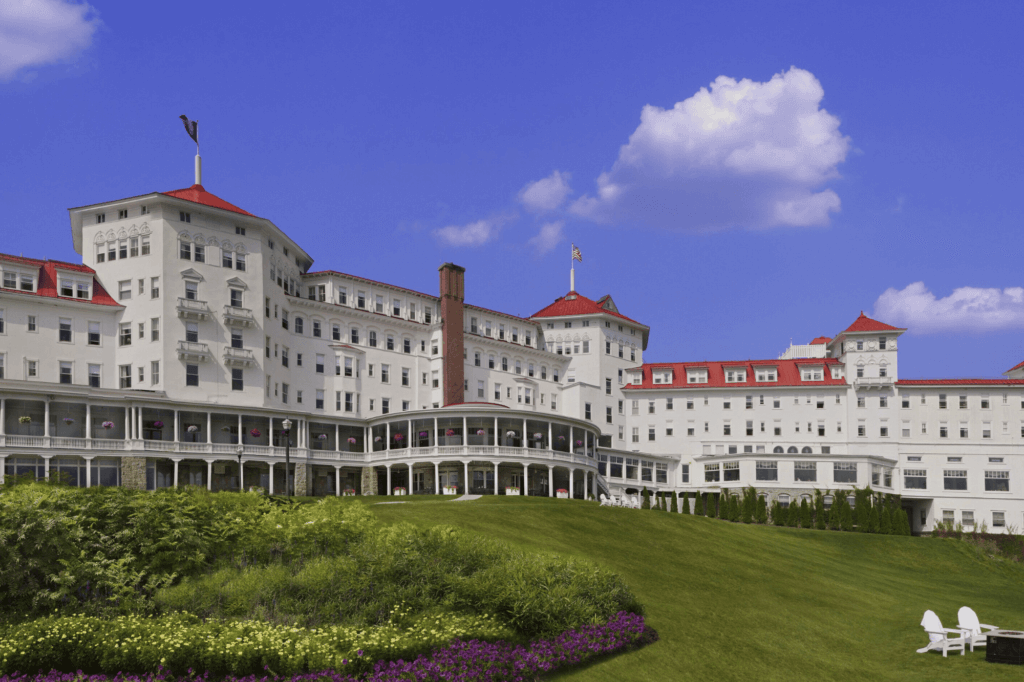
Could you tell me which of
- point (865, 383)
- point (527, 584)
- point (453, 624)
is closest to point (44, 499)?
point (453, 624)

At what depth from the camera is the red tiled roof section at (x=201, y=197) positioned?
69.8 metres

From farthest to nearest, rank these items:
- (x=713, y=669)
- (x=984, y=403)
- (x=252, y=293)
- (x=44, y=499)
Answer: (x=984, y=403)
(x=252, y=293)
(x=713, y=669)
(x=44, y=499)

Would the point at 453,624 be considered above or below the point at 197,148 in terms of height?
below

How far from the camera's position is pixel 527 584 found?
72.9 feet

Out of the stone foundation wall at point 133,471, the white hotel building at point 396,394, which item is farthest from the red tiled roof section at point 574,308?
the stone foundation wall at point 133,471

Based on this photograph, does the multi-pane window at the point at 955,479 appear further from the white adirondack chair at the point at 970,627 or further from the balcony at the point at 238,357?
the white adirondack chair at the point at 970,627

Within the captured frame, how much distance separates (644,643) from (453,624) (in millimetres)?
5544

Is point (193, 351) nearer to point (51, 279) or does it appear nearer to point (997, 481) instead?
point (51, 279)

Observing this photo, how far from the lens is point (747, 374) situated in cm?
9994

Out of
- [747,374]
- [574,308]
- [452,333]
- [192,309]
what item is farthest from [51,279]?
[747,374]

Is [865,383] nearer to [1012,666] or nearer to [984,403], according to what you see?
[984,403]

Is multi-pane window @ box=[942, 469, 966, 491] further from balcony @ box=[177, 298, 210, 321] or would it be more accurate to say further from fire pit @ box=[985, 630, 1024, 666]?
fire pit @ box=[985, 630, 1024, 666]

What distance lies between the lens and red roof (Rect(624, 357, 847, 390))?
320 feet

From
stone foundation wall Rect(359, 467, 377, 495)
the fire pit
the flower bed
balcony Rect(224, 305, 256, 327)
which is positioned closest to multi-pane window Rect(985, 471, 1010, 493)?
stone foundation wall Rect(359, 467, 377, 495)
